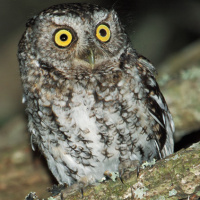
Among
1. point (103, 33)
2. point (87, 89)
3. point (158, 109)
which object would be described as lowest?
point (158, 109)

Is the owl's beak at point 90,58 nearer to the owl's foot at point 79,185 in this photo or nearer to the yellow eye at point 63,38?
the yellow eye at point 63,38

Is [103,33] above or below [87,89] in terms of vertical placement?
above

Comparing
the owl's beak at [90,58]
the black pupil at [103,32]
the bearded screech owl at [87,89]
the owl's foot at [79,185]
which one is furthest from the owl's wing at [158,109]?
the owl's foot at [79,185]

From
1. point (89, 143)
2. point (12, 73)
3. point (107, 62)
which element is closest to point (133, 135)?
point (89, 143)

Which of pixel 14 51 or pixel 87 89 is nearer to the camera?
pixel 87 89

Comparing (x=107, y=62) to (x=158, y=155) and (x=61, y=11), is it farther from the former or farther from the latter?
(x=158, y=155)

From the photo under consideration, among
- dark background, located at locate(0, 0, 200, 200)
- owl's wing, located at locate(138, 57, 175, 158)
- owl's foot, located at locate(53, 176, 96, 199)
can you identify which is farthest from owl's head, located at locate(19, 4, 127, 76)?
owl's foot, located at locate(53, 176, 96, 199)

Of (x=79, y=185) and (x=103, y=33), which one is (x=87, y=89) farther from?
(x=79, y=185)

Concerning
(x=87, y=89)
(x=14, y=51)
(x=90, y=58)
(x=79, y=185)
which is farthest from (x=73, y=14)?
(x=14, y=51)
